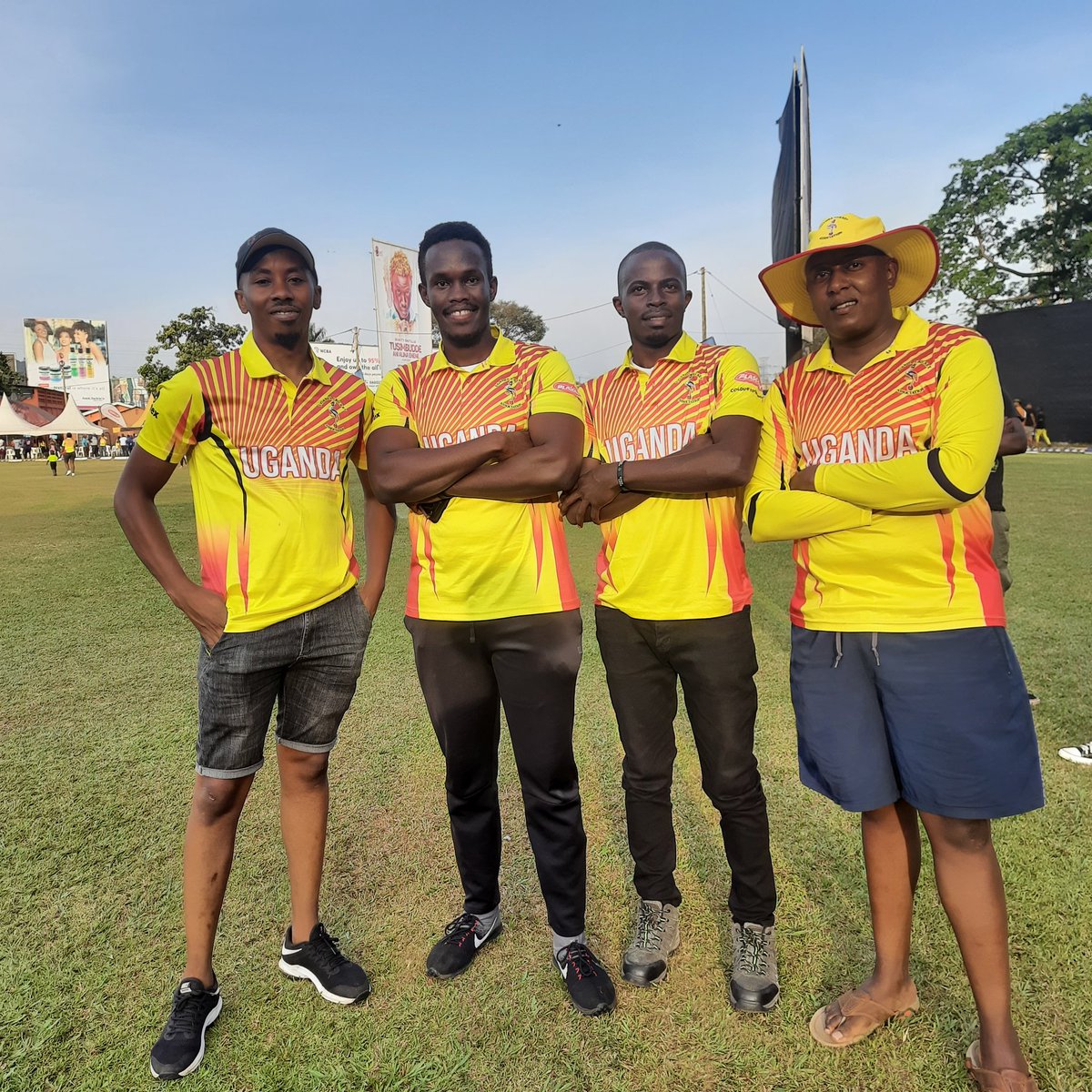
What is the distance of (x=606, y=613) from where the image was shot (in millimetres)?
2799

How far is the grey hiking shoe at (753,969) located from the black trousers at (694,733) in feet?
0.15

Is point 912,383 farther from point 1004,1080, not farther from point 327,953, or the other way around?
point 327,953

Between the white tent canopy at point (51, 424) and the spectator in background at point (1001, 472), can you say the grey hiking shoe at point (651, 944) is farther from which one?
the white tent canopy at point (51, 424)

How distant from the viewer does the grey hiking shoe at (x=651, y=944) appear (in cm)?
270

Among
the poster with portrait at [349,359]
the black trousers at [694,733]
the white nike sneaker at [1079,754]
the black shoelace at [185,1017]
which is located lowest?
the white nike sneaker at [1079,754]

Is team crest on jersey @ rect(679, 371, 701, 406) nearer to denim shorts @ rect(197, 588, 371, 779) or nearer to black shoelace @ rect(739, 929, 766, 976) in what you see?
denim shorts @ rect(197, 588, 371, 779)

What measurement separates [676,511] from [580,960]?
1621 millimetres

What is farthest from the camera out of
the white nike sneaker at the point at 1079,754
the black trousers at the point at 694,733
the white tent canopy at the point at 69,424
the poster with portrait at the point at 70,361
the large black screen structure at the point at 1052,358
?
the poster with portrait at the point at 70,361

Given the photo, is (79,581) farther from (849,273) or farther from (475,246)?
(849,273)

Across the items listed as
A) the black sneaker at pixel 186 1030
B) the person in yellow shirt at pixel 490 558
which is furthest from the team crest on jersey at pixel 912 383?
the black sneaker at pixel 186 1030

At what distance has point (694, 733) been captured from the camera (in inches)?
106

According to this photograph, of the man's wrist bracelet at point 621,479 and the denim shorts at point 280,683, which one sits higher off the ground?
the man's wrist bracelet at point 621,479

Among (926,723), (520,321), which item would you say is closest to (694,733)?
(926,723)

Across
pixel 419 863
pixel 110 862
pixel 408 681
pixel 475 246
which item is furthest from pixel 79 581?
pixel 475 246
